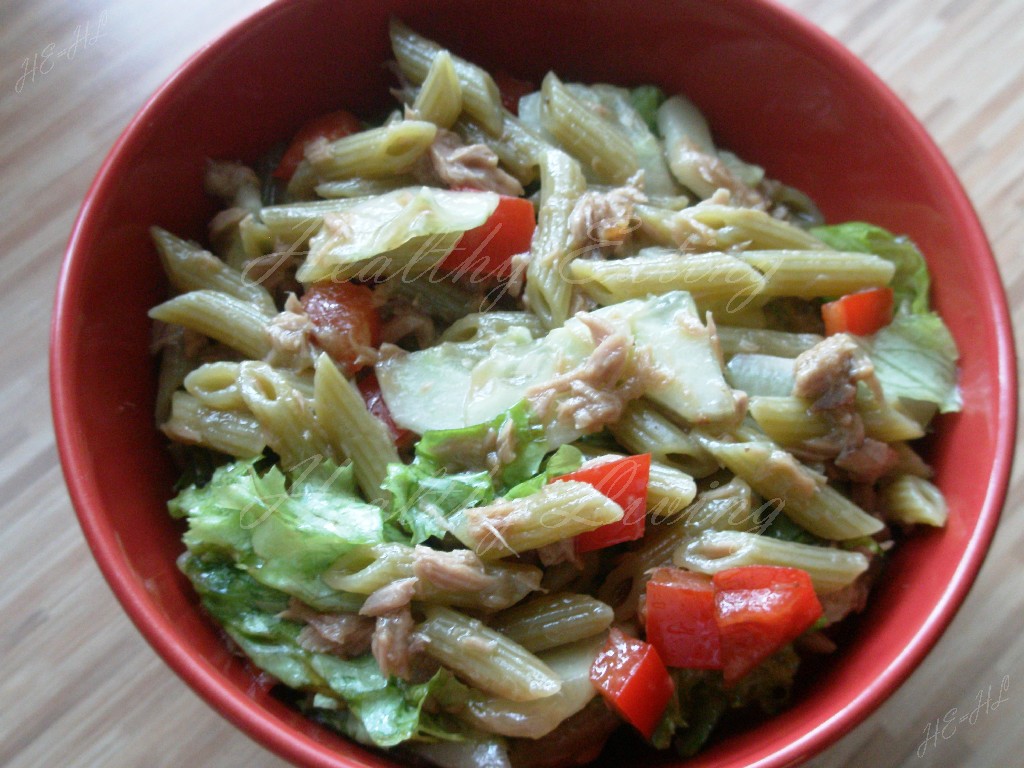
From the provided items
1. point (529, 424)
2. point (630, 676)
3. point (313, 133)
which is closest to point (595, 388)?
point (529, 424)

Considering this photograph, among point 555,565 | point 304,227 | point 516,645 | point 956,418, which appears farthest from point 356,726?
point 956,418

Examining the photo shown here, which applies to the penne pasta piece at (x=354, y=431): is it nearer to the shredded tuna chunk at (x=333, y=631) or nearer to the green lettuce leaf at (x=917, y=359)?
the shredded tuna chunk at (x=333, y=631)

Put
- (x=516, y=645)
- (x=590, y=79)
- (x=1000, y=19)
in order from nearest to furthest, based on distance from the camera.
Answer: (x=516, y=645)
(x=590, y=79)
(x=1000, y=19)

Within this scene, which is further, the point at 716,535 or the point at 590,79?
the point at 590,79

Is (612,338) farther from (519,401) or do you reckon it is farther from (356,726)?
(356,726)

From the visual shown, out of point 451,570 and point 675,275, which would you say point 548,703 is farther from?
point 675,275

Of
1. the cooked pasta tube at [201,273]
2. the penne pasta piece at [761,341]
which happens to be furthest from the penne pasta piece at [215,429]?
the penne pasta piece at [761,341]
